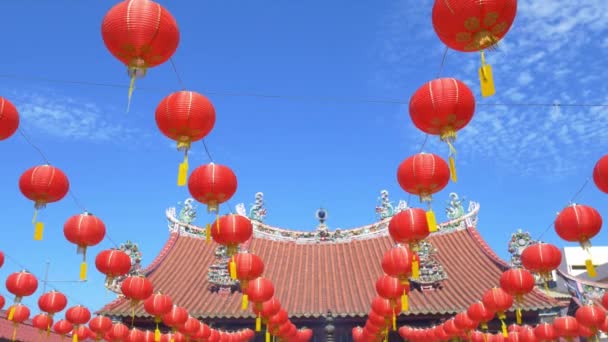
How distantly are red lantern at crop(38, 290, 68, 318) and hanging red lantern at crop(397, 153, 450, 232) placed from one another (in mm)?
8682

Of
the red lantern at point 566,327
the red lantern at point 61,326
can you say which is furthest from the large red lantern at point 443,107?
the red lantern at point 61,326

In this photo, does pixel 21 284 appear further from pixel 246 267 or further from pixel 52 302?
pixel 246 267

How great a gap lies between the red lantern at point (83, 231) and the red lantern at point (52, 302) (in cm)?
446

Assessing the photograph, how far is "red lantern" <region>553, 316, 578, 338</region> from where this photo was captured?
1049 cm

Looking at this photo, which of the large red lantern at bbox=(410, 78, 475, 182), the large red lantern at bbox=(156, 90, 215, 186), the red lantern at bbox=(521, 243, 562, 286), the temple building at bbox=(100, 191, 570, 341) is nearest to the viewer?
the large red lantern at bbox=(410, 78, 475, 182)

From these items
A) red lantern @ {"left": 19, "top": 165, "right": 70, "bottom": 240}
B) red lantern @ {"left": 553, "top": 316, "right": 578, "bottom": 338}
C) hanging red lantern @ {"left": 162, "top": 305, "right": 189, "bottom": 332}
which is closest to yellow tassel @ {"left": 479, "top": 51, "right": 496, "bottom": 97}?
red lantern @ {"left": 19, "top": 165, "right": 70, "bottom": 240}

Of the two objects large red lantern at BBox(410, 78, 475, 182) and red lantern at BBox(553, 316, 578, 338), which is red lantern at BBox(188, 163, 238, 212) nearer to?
large red lantern at BBox(410, 78, 475, 182)

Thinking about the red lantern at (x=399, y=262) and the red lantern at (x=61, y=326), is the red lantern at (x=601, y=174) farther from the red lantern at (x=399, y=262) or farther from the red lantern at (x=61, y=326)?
→ the red lantern at (x=61, y=326)

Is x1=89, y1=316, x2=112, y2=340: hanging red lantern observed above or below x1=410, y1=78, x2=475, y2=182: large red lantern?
below

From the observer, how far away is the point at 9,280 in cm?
973

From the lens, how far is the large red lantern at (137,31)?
395cm

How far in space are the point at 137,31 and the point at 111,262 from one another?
5620mm

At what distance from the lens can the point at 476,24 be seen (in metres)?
3.66

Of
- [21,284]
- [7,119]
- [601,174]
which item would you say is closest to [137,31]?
[7,119]
